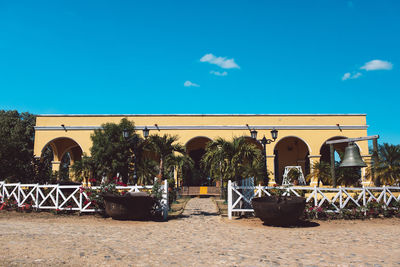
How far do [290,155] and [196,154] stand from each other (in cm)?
838

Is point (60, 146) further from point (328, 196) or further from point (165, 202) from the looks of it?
point (328, 196)

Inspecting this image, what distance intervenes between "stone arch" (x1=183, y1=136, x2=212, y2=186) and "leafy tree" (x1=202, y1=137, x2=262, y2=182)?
12314mm

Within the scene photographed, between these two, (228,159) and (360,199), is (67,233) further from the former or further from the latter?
(360,199)

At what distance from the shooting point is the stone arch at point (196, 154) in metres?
25.5

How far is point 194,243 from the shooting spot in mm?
6441

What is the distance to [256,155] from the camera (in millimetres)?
11352

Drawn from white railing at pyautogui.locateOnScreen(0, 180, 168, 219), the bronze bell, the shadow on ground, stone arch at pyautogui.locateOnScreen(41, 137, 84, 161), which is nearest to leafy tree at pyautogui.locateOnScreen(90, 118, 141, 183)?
stone arch at pyautogui.locateOnScreen(41, 137, 84, 161)

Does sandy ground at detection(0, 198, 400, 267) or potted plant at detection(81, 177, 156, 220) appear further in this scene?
potted plant at detection(81, 177, 156, 220)

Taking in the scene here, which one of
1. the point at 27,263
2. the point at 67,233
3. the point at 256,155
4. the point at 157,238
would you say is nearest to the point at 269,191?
the point at 256,155

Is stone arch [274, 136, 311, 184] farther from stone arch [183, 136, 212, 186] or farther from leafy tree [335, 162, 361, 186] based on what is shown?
leafy tree [335, 162, 361, 186]

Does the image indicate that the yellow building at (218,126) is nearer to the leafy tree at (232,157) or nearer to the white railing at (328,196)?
the leafy tree at (232,157)

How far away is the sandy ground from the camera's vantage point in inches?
193

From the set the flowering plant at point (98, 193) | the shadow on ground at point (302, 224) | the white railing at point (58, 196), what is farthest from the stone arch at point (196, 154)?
the shadow on ground at point (302, 224)

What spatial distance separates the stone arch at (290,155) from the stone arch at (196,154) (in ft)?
21.1
